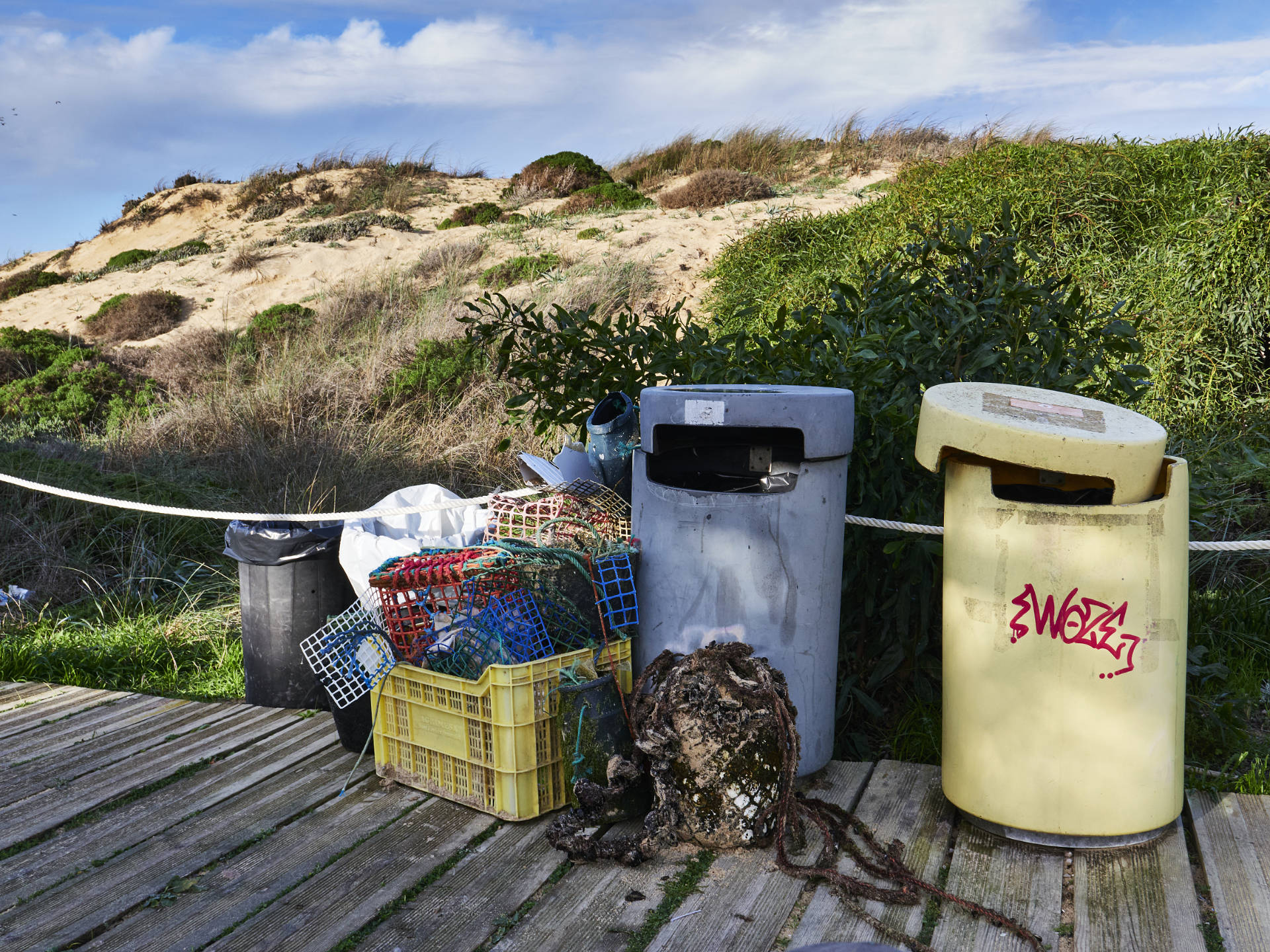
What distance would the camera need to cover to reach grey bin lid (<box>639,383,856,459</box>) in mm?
2727

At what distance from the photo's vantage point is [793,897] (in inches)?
91.6

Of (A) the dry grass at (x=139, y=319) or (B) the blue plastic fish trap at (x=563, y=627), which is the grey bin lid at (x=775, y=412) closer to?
(B) the blue plastic fish trap at (x=563, y=627)

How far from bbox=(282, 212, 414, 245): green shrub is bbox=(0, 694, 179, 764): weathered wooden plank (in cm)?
1886

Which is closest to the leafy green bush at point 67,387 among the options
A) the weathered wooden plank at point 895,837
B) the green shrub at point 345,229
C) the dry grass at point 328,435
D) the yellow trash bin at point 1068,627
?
the dry grass at point 328,435

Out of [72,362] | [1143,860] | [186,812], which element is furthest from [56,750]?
[72,362]

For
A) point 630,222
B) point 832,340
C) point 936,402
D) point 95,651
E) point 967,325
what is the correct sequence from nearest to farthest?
point 936,402, point 967,325, point 832,340, point 95,651, point 630,222

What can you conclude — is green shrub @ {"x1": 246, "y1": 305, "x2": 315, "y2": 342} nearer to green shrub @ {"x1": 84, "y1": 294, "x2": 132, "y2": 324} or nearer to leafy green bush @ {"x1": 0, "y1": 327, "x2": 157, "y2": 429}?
leafy green bush @ {"x1": 0, "y1": 327, "x2": 157, "y2": 429}

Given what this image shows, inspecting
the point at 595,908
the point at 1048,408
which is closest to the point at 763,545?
the point at 1048,408

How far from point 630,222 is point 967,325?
52.1 feet

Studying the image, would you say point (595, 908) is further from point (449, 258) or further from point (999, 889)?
point (449, 258)

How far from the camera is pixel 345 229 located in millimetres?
21953

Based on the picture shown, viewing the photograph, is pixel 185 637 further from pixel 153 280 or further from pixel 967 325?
pixel 153 280

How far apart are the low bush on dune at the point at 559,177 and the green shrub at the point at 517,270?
6.79 meters

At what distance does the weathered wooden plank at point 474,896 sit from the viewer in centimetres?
218
